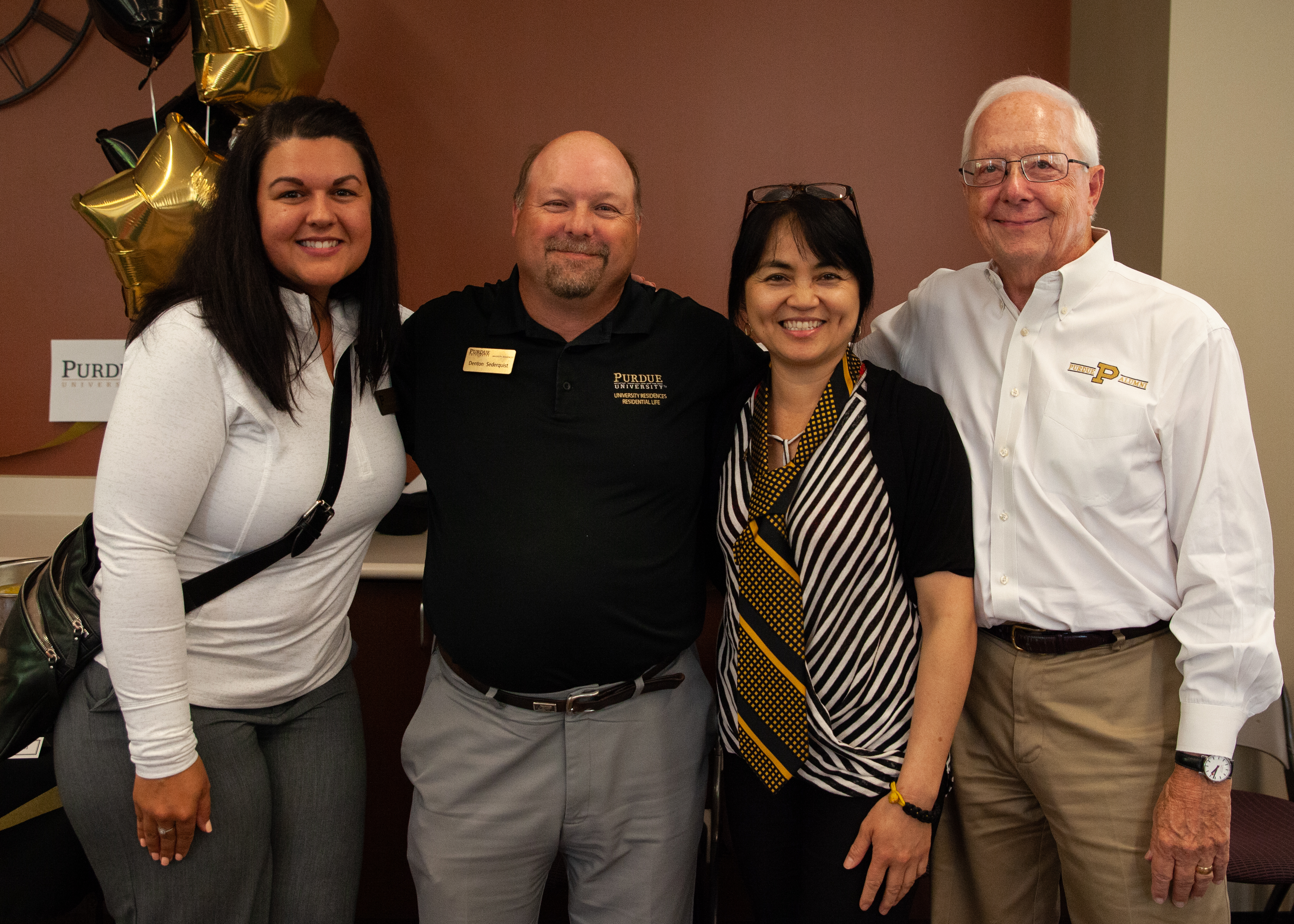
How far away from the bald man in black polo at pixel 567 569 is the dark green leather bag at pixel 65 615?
29cm

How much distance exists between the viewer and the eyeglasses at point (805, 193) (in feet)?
5.29

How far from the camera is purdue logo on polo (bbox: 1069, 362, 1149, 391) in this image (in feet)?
5.03

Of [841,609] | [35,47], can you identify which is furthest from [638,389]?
[35,47]

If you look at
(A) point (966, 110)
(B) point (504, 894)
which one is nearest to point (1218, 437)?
(B) point (504, 894)

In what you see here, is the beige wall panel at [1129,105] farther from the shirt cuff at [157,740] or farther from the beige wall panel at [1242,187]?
the shirt cuff at [157,740]

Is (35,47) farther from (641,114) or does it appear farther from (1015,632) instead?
(1015,632)

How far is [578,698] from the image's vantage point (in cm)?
172

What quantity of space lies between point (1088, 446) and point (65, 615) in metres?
1.87

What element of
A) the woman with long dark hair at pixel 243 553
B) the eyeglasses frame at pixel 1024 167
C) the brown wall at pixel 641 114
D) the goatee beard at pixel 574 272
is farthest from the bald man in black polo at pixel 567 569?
the brown wall at pixel 641 114

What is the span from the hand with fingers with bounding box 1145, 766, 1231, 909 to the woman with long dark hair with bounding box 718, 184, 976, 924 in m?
0.38

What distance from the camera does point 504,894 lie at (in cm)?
175

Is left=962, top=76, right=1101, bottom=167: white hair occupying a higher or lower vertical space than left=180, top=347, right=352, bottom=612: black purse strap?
higher

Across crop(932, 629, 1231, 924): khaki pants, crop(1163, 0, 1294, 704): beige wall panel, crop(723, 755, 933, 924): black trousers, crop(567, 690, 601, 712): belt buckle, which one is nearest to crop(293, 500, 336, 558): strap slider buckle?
crop(567, 690, 601, 712): belt buckle

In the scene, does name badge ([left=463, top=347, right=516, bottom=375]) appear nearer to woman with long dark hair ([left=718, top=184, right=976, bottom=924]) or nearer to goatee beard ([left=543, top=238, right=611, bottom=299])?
goatee beard ([left=543, top=238, right=611, bottom=299])
